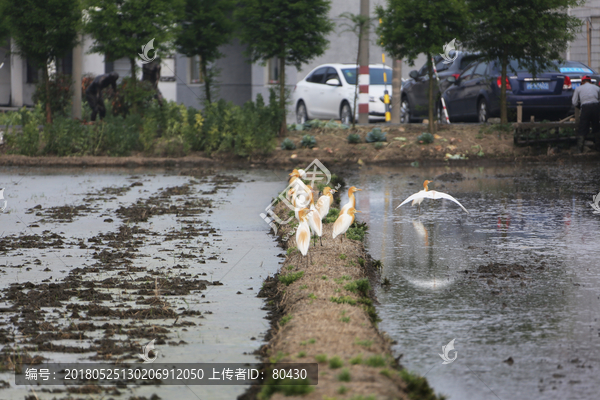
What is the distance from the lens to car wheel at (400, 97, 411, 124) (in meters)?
22.5

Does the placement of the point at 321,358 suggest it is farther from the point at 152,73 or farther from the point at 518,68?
the point at 152,73

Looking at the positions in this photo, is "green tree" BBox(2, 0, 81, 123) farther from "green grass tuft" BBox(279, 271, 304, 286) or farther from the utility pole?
"green grass tuft" BBox(279, 271, 304, 286)

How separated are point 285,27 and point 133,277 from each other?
13308 mm

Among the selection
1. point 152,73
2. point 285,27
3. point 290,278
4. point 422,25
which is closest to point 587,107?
point 422,25

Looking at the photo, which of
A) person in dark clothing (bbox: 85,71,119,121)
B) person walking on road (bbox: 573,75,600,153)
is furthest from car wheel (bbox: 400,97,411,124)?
person in dark clothing (bbox: 85,71,119,121)

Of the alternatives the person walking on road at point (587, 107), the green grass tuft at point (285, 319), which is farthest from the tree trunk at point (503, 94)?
the green grass tuft at point (285, 319)

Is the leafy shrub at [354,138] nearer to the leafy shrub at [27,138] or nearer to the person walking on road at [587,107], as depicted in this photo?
the person walking on road at [587,107]

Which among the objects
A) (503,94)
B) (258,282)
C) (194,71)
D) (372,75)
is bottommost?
(258,282)

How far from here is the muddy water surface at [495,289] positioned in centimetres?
476

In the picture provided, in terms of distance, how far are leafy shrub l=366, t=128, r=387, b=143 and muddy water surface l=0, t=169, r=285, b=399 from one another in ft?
19.5

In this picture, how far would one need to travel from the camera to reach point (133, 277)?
7316 millimetres

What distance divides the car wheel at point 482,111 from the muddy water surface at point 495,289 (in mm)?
7104

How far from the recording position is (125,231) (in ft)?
31.8

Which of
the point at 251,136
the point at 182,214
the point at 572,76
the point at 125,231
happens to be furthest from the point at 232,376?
the point at 572,76
